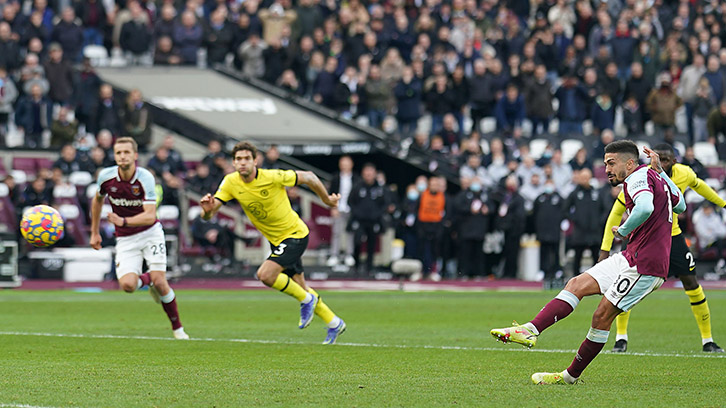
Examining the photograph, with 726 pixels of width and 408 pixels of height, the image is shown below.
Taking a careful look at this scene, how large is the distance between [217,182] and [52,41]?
6.18 m

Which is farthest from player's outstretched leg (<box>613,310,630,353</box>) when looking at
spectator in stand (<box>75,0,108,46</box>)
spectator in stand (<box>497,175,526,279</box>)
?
spectator in stand (<box>75,0,108,46</box>)

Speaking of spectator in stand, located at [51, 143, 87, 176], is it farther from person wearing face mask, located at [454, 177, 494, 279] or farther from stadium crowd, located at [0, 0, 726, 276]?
person wearing face mask, located at [454, 177, 494, 279]

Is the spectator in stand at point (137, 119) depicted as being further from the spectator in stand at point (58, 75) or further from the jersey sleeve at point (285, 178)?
the jersey sleeve at point (285, 178)

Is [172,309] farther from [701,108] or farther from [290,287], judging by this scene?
[701,108]

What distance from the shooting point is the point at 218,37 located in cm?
3028

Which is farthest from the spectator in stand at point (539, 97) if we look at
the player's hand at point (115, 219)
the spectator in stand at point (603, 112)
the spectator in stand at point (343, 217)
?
the player's hand at point (115, 219)

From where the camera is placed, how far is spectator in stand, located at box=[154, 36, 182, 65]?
29562 millimetres

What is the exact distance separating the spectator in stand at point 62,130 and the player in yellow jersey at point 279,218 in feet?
A: 46.1

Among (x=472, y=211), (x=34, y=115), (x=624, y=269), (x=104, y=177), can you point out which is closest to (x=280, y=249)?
(x=104, y=177)

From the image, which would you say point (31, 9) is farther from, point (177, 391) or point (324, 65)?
point (177, 391)

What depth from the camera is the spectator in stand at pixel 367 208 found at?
2616cm

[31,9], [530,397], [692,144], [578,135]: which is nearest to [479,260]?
[578,135]

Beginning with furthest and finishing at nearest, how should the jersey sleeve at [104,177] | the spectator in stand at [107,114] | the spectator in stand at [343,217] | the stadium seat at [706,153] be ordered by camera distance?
the stadium seat at [706,153], the spectator in stand at [107,114], the spectator in stand at [343,217], the jersey sleeve at [104,177]

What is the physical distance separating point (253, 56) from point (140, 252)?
55.2 feet
